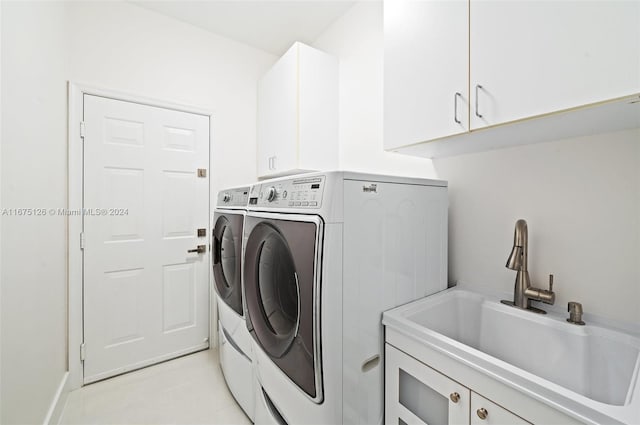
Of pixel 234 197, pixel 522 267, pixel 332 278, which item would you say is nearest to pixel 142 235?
pixel 234 197

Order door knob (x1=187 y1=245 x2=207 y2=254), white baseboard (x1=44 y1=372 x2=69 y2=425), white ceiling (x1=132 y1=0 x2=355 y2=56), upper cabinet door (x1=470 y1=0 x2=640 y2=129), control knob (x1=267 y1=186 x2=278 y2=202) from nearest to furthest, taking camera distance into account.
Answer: upper cabinet door (x1=470 y1=0 x2=640 y2=129) → control knob (x1=267 y1=186 x2=278 y2=202) → white baseboard (x1=44 y1=372 x2=69 y2=425) → white ceiling (x1=132 y1=0 x2=355 y2=56) → door knob (x1=187 y1=245 x2=207 y2=254)

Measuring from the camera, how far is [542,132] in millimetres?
1027

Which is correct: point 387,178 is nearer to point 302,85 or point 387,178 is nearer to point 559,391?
point 559,391

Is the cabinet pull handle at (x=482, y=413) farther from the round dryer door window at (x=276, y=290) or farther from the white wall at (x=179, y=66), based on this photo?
the white wall at (x=179, y=66)

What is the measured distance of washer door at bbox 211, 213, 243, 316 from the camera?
5.32 feet

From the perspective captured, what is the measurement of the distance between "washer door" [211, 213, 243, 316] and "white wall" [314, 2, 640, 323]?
3.82 ft

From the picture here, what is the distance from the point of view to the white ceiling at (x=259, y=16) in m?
2.17

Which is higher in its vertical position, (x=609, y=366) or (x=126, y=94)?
(x=126, y=94)

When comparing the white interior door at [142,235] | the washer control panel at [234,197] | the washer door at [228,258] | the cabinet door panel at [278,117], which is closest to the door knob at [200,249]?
the white interior door at [142,235]

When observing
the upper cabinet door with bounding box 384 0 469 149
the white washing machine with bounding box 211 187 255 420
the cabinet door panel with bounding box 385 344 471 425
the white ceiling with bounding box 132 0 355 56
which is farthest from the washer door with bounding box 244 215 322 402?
the white ceiling with bounding box 132 0 355 56

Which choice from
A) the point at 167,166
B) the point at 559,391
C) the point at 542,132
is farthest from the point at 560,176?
the point at 167,166

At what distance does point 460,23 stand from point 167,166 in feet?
7.35

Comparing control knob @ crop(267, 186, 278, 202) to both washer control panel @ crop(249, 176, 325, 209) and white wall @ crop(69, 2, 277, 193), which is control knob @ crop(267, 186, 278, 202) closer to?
washer control panel @ crop(249, 176, 325, 209)

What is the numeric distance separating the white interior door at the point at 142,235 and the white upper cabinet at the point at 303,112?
705mm
